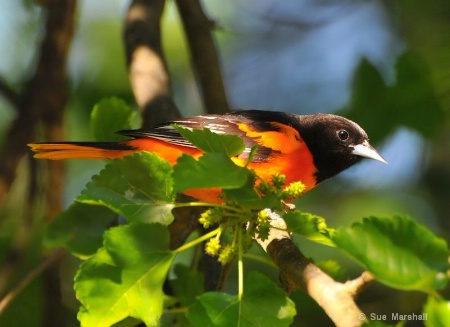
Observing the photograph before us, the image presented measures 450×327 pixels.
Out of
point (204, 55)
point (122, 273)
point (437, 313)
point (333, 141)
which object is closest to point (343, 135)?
point (333, 141)

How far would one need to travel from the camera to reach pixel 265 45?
738 centimetres

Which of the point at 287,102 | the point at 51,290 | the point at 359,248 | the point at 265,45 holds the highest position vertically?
the point at 265,45

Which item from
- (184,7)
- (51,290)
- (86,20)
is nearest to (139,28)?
(184,7)

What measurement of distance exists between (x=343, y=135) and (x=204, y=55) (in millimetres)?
872

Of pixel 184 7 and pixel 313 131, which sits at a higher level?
pixel 184 7

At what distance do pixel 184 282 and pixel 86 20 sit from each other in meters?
4.01

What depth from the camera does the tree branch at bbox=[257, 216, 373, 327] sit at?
5.88ft

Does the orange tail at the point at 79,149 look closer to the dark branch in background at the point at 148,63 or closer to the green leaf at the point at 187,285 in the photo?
the dark branch in background at the point at 148,63

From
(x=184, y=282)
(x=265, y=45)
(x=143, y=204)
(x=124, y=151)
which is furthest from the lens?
(x=265, y=45)

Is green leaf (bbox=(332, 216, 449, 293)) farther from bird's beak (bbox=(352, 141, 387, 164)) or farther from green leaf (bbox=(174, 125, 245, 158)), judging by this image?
bird's beak (bbox=(352, 141, 387, 164))

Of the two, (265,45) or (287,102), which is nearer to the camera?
(287,102)

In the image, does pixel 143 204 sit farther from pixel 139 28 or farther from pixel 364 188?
pixel 364 188

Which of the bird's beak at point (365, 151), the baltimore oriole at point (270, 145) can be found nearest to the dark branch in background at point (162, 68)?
the baltimore oriole at point (270, 145)

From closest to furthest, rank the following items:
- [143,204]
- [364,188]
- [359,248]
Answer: [359,248]
[143,204]
[364,188]
